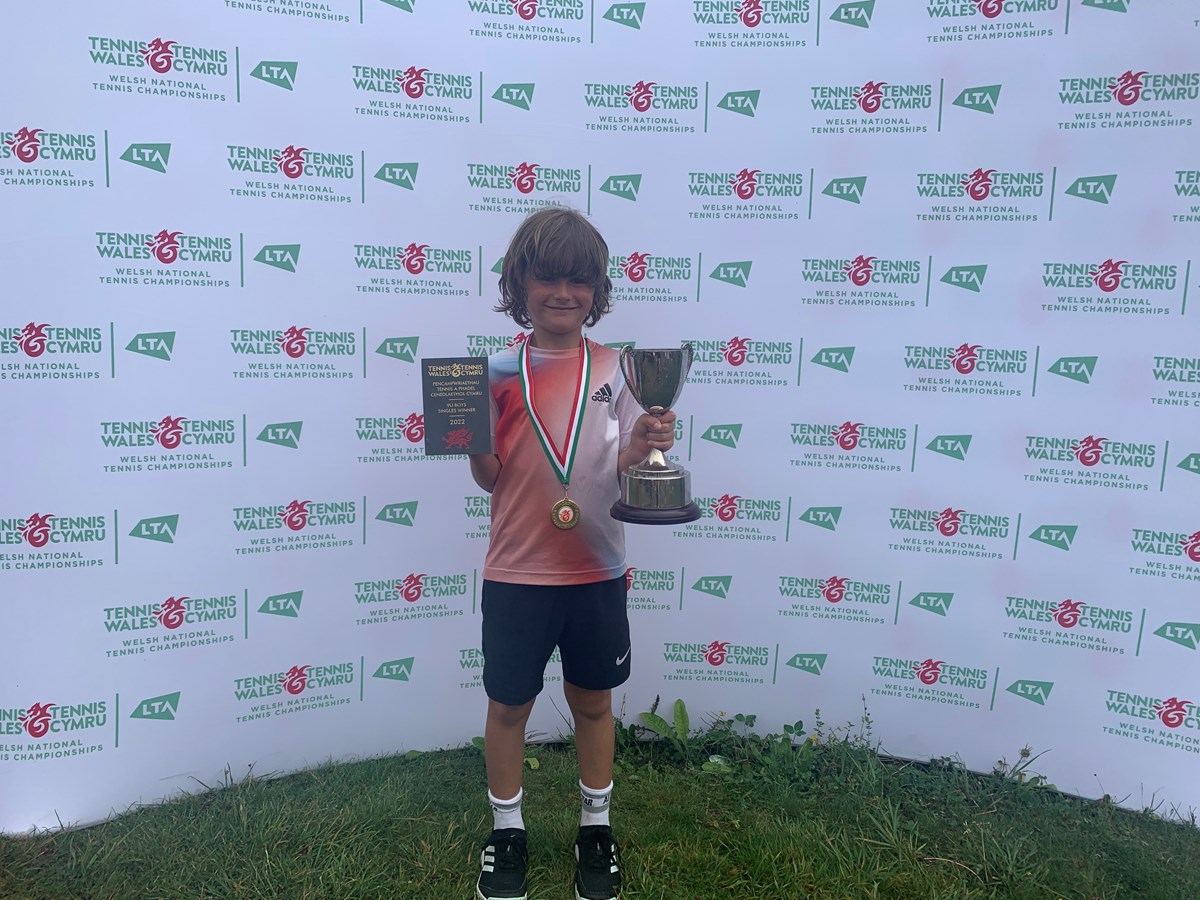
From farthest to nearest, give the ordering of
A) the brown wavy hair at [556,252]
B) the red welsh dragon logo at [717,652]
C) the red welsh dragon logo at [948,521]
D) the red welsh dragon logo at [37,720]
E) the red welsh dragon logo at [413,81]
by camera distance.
A: the red welsh dragon logo at [717,652] → the red welsh dragon logo at [948,521] → the red welsh dragon logo at [413,81] → the red welsh dragon logo at [37,720] → the brown wavy hair at [556,252]

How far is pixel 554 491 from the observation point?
2324mm

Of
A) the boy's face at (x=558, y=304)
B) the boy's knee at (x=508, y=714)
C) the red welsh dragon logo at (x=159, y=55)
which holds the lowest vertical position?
the boy's knee at (x=508, y=714)

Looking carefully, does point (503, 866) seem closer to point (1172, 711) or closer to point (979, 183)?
point (1172, 711)

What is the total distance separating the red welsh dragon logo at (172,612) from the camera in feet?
9.68

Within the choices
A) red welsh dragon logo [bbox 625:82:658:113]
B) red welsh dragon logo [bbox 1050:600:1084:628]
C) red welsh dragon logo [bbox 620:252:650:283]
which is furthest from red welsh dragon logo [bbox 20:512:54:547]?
red welsh dragon logo [bbox 1050:600:1084:628]

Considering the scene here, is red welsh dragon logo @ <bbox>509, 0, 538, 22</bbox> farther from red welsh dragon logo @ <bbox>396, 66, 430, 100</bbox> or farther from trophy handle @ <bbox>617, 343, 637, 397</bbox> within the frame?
trophy handle @ <bbox>617, 343, 637, 397</bbox>

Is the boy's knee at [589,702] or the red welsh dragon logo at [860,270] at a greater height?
the red welsh dragon logo at [860,270]

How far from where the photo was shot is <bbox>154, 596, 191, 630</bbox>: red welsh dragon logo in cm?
295

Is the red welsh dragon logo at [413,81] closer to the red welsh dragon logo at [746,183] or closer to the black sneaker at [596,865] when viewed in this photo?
the red welsh dragon logo at [746,183]

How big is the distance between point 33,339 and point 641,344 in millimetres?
2321

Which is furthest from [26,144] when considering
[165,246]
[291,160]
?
[291,160]

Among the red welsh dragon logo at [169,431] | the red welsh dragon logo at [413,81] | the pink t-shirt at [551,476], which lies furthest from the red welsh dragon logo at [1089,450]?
the red welsh dragon logo at [169,431]

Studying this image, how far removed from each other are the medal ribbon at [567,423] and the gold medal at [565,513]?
0.06m

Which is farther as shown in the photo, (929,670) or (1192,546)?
(929,670)
